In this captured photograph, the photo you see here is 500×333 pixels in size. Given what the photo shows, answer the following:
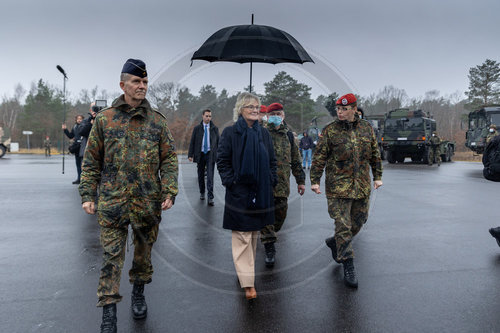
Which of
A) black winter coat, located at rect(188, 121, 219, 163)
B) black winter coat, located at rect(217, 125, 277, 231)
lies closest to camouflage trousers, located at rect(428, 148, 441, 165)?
black winter coat, located at rect(188, 121, 219, 163)

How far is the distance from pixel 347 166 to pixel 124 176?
2297 millimetres

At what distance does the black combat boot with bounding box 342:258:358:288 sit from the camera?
3.78m

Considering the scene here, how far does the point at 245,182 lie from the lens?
3533 mm

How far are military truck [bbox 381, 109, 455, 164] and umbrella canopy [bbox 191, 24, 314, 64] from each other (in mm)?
18392

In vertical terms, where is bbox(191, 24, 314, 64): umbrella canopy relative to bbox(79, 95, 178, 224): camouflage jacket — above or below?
above

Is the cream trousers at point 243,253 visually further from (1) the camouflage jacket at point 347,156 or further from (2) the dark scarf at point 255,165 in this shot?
(1) the camouflage jacket at point 347,156

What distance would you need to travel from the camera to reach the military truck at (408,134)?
2281cm

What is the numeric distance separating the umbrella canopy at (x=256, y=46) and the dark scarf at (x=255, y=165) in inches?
102

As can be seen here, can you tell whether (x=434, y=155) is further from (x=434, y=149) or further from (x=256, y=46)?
(x=256, y=46)

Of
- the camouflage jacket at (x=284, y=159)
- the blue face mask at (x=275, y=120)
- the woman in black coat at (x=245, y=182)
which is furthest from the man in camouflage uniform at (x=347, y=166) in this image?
the woman in black coat at (x=245, y=182)

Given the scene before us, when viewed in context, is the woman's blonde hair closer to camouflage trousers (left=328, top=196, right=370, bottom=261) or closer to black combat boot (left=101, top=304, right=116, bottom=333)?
camouflage trousers (left=328, top=196, right=370, bottom=261)

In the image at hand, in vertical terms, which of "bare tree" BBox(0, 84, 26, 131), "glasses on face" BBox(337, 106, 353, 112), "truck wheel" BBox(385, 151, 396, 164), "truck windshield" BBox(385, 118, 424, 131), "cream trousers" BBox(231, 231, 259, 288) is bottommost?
"cream trousers" BBox(231, 231, 259, 288)

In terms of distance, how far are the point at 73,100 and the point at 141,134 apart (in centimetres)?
7931

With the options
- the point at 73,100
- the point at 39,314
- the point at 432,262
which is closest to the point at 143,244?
the point at 39,314
